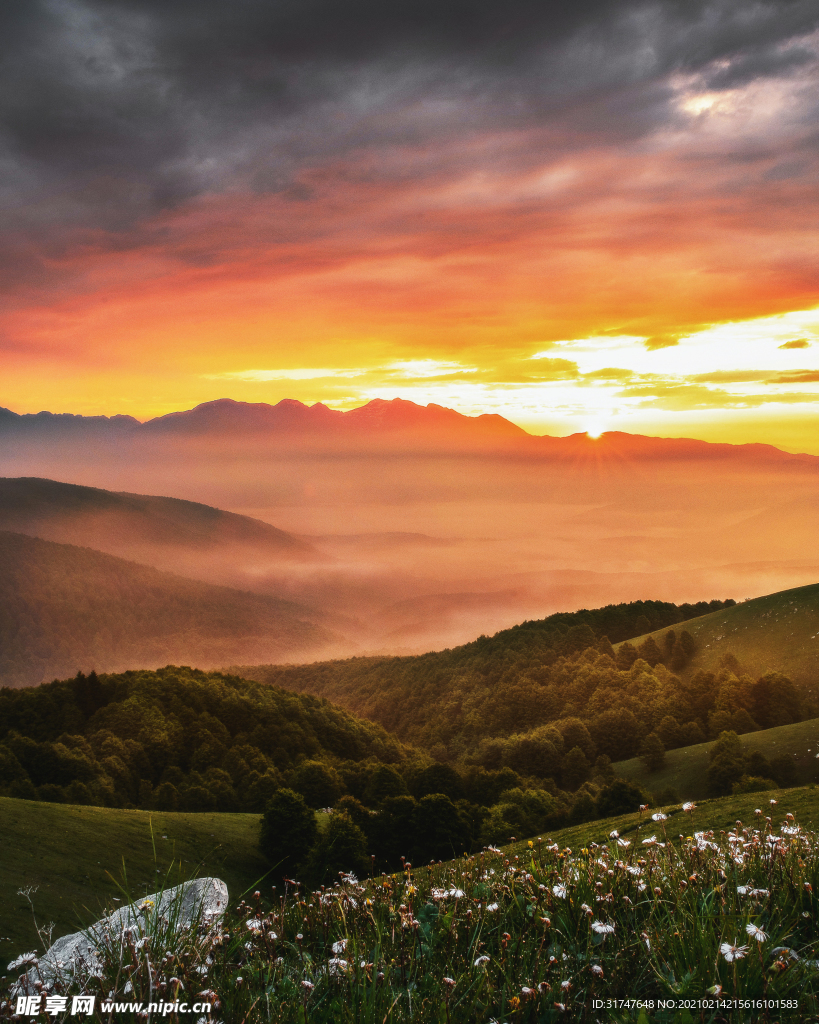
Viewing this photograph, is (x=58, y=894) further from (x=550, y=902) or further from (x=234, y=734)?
(x=234, y=734)

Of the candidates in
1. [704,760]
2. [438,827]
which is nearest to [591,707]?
[704,760]

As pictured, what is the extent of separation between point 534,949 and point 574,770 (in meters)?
119

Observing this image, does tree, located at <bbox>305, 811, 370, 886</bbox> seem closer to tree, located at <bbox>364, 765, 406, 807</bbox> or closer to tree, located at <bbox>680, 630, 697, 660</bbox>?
tree, located at <bbox>364, 765, 406, 807</bbox>

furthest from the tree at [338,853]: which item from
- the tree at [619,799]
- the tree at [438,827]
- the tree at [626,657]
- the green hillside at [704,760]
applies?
the tree at [626,657]

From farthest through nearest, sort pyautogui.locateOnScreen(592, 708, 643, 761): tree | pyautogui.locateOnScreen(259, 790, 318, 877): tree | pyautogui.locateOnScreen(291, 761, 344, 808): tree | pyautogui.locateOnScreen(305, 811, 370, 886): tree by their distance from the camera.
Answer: pyautogui.locateOnScreen(592, 708, 643, 761): tree, pyautogui.locateOnScreen(291, 761, 344, 808): tree, pyautogui.locateOnScreen(259, 790, 318, 877): tree, pyautogui.locateOnScreen(305, 811, 370, 886): tree

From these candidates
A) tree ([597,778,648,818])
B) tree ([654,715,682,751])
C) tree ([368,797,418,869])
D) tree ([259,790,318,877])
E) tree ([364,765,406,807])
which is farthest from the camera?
tree ([654,715,682,751])

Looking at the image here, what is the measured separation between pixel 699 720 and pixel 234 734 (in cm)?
9147

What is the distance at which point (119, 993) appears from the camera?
4793 mm

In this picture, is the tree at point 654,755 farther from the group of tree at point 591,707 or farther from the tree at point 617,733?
the tree at point 617,733

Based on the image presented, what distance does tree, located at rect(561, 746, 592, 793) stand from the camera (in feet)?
369

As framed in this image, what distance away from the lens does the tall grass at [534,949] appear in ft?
15.0

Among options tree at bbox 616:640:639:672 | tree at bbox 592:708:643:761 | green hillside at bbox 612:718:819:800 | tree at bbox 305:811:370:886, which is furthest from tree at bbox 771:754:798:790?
tree at bbox 616:640:639:672

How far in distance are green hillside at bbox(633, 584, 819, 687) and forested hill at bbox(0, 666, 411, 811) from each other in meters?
82.4

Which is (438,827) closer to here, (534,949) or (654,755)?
(654,755)
